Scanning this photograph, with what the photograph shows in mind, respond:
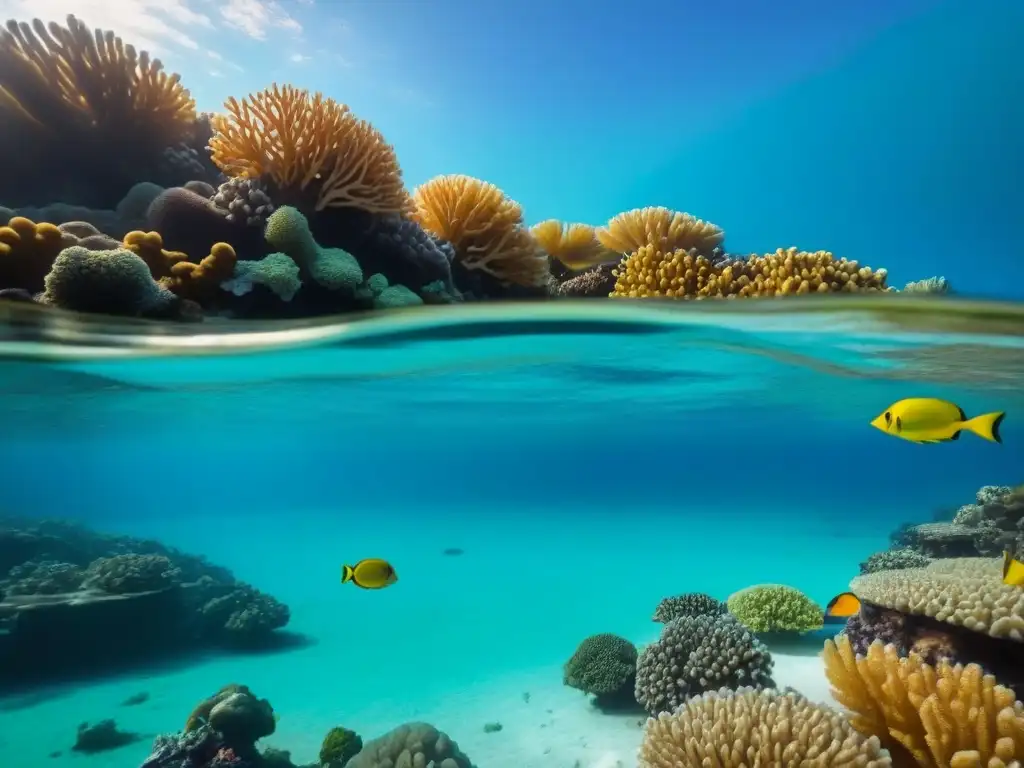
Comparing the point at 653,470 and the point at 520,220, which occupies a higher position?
the point at 520,220

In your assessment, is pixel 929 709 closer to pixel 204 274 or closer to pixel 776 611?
pixel 776 611

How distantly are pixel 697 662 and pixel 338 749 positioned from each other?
4.97 metres

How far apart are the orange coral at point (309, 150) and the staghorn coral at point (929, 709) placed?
25.5 feet

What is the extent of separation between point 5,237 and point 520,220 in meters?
6.93

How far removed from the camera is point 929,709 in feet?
12.6

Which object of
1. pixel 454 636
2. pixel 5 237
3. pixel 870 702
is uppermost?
pixel 5 237

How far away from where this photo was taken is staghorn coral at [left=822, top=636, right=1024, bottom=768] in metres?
3.67

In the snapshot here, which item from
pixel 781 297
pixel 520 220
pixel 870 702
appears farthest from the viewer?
pixel 520 220

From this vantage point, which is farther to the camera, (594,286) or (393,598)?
(393,598)

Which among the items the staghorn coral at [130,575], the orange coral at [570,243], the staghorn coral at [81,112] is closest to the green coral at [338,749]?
the staghorn coral at [130,575]

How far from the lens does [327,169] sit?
8.36 meters

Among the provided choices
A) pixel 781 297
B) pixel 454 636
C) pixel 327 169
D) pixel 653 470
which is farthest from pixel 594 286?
pixel 653 470

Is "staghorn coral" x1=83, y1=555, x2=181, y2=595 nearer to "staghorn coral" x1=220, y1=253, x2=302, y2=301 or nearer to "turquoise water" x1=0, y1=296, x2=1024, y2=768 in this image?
"turquoise water" x1=0, y1=296, x2=1024, y2=768

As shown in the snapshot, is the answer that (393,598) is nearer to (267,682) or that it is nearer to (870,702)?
(267,682)
